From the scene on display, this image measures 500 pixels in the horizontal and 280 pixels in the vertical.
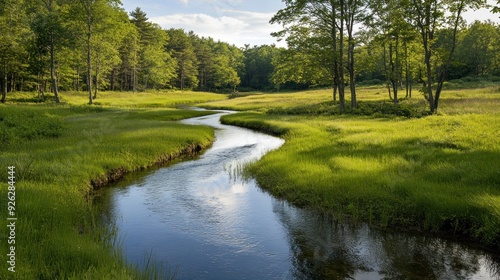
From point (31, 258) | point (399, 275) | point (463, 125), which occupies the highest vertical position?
point (463, 125)

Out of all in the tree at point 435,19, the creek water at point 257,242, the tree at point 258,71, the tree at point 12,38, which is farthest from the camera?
the tree at point 258,71

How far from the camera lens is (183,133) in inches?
920

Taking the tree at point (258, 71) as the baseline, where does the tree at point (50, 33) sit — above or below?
below

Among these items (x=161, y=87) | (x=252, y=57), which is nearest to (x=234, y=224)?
(x=161, y=87)

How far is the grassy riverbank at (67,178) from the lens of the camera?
5797 millimetres

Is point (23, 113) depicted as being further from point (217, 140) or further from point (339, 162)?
point (339, 162)

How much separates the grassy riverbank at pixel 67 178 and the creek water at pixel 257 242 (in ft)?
3.22

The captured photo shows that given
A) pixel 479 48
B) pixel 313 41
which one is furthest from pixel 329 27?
pixel 479 48

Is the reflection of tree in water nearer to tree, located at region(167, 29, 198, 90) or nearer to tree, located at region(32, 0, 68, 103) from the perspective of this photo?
tree, located at region(32, 0, 68, 103)

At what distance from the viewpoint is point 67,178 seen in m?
11.6

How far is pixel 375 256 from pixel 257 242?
9.35 feet

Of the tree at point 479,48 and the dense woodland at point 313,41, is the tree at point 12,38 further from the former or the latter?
the tree at point 479,48

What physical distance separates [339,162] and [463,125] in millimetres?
10816

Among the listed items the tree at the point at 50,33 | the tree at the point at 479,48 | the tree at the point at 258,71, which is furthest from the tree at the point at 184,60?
the tree at the point at 479,48
